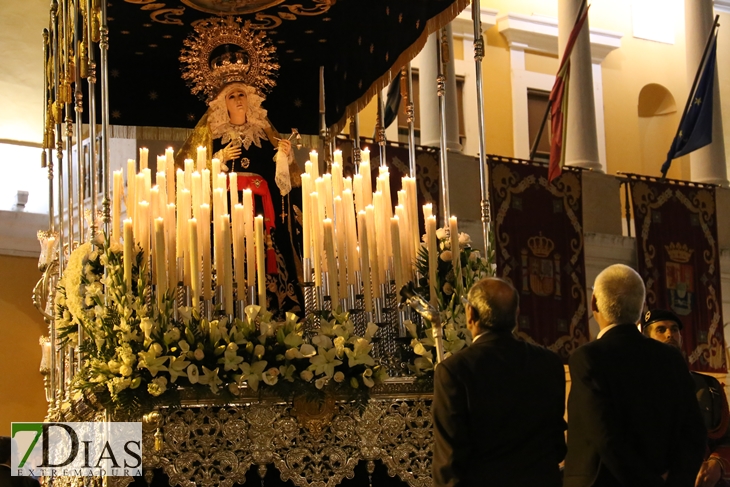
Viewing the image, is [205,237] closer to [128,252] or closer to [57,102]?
[128,252]

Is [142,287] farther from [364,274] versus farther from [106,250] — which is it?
[364,274]

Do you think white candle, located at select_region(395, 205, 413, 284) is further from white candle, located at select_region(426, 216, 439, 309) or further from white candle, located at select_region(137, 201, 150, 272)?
white candle, located at select_region(137, 201, 150, 272)

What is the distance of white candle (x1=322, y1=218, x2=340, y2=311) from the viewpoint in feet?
18.3

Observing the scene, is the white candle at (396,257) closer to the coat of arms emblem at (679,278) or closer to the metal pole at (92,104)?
the metal pole at (92,104)

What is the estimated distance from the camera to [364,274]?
561 centimetres

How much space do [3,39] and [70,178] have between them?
17.2ft

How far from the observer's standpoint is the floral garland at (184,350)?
515 centimetres

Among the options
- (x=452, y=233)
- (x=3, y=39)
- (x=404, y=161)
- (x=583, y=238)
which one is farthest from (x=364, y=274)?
(x=583, y=238)

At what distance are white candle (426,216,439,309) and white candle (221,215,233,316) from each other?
37.7 inches

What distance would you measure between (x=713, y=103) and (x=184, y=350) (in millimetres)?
11106

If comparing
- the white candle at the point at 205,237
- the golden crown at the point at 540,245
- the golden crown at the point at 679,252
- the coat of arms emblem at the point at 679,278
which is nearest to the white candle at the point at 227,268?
the white candle at the point at 205,237

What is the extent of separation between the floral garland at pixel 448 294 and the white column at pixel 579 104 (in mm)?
8258

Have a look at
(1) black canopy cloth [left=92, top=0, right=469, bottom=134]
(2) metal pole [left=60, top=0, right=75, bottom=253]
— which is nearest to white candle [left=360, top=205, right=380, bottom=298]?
(1) black canopy cloth [left=92, top=0, right=469, bottom=134]

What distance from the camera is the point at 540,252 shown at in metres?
12.6
